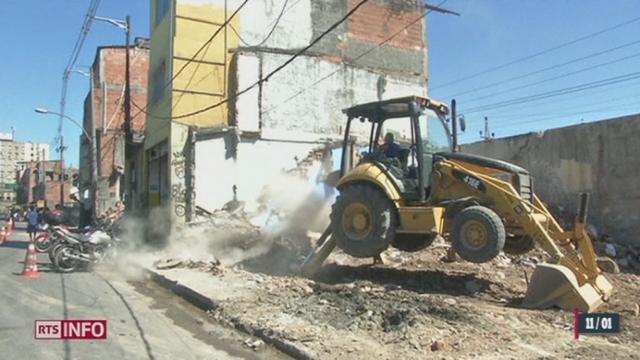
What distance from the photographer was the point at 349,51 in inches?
1000

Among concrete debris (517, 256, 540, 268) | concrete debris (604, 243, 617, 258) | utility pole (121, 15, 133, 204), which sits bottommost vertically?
concrete debris (517, 256, 540, 268)

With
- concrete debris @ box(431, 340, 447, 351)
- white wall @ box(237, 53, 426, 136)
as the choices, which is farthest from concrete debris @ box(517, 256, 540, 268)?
white wall @ box(237, 53, 426, 136)

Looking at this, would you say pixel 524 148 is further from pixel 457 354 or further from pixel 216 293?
pixel 457 354

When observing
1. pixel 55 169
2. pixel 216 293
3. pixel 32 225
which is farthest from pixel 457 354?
pixel 55 169

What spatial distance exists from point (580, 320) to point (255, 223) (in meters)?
13.2

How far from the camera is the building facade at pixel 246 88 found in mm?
22141

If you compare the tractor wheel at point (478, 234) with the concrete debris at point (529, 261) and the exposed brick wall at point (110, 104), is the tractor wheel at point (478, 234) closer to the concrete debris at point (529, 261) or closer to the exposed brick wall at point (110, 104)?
the concrete debris at point (529, 261)

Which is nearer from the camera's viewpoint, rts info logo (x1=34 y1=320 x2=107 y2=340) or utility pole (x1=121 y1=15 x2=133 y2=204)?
rts info logo (x1=34 y1=320 x2=107 y2=340)

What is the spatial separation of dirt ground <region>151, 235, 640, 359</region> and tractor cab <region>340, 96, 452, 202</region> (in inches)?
73.9

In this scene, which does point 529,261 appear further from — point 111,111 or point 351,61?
point 111,111

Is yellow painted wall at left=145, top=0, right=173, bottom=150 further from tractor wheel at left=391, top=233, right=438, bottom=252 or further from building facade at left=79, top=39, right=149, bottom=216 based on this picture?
building facade at left=79, top=39, right=149, bottom=216

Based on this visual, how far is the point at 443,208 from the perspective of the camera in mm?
11023

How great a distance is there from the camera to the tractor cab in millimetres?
11383

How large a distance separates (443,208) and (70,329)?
6.09m
